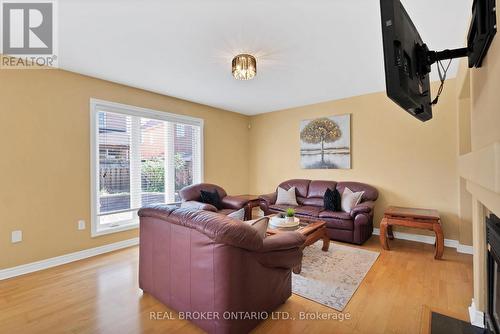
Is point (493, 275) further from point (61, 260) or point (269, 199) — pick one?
point (61, 260)

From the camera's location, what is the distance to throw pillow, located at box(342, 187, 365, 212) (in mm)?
3902

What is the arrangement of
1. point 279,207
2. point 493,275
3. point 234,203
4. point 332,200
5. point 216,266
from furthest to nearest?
point 279,207 → point 234,203 → point 332,200 → point 216,266 → point 493,275

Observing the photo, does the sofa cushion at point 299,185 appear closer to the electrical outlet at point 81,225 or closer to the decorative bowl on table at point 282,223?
the decorative bowl on table at point 282,223

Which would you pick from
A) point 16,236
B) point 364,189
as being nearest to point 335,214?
point 364,189

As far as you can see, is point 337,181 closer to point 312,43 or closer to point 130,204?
point 312,43

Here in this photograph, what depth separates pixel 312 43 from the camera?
2539mm

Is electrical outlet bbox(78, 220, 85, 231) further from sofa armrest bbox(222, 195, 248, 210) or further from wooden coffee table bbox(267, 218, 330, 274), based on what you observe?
wooden coffee table bbox(267, 218, 330, 274)

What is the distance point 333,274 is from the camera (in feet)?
8.87

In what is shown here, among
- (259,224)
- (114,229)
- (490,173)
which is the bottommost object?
(114,229)

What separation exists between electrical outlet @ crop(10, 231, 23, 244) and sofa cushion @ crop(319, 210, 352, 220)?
13.3 ft

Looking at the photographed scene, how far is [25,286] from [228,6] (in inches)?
136

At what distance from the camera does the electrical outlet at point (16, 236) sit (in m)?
2.79

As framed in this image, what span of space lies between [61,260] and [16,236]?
0.58 m

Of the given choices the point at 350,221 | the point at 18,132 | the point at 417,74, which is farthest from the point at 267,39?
the point at 18,132
